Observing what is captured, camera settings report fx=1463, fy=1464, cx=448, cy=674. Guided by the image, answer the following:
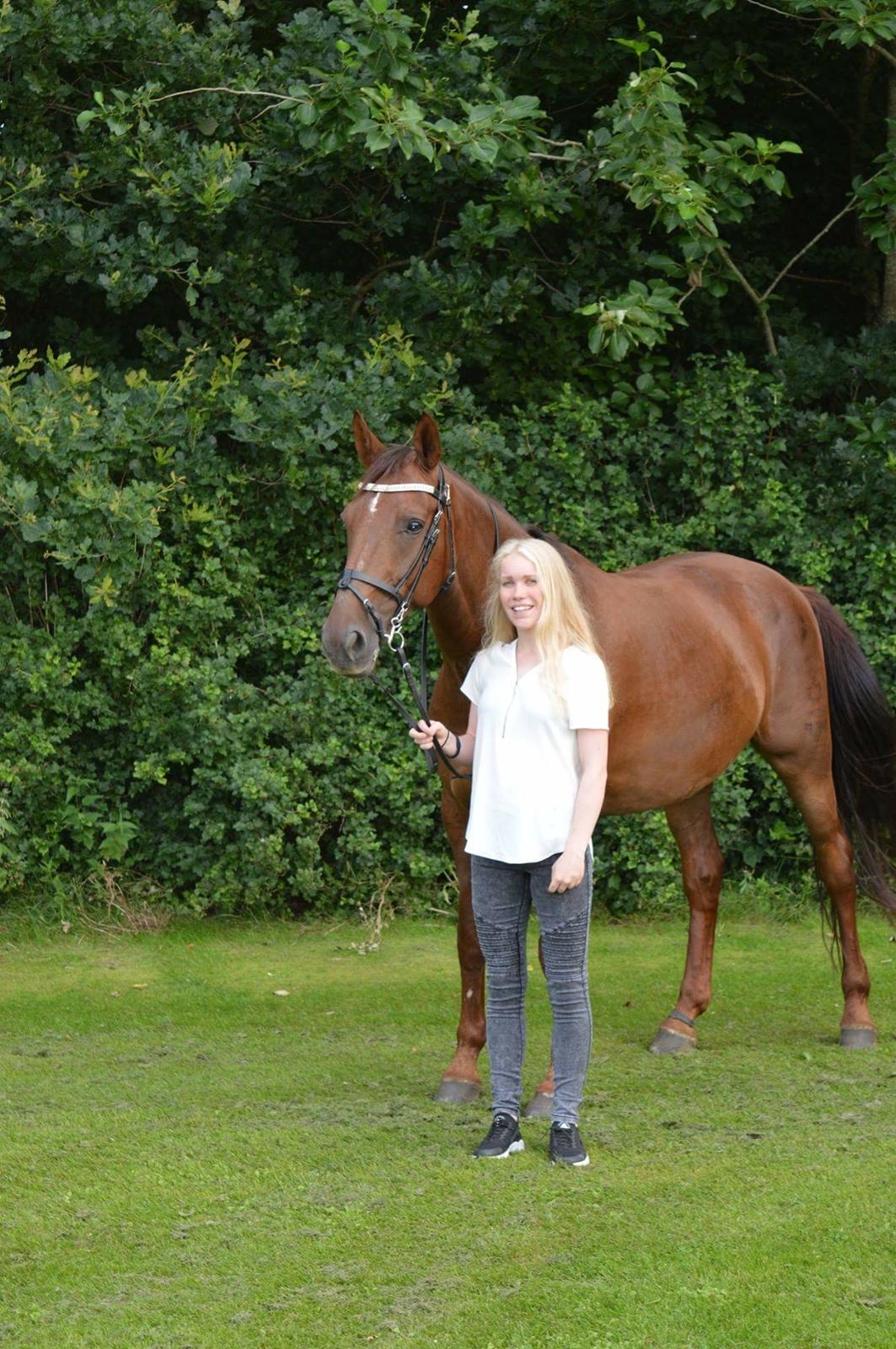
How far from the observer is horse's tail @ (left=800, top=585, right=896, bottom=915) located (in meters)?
6.24

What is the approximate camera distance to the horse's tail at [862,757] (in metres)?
6.24

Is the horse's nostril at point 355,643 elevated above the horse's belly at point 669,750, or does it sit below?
above

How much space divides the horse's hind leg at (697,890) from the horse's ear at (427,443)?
218 cm

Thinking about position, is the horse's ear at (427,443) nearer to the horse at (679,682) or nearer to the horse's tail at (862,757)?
the horse at (679,682)

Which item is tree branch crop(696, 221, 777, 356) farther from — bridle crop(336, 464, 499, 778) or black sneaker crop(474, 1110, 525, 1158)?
black sneaker crop(474, 1110, 525, 1158)

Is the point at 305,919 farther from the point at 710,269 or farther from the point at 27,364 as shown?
the point at 710,269

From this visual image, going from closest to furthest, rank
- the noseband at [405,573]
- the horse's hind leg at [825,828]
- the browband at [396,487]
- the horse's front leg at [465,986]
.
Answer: the noseband at [405,573] < the browband at [396,487] < the horse's front leg at [465,986] < the horse's hind leg at [825,828]

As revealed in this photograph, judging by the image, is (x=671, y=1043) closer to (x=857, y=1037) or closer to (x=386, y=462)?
(x=857, y=1037)

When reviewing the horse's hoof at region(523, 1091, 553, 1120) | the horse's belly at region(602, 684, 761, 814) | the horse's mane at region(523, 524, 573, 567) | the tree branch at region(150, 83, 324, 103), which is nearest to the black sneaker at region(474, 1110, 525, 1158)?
the horse's hoof at region(523, 1091, 553, 1120)

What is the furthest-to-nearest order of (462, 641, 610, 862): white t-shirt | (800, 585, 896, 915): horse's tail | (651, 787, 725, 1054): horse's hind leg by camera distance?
1. (800, 585, 896, 915): horse's tail
2. (651, 787, 725, 1054): horse's hind leg
3. (462, 641, 610, 862): white t-shirt

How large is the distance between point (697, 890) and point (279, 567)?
3483 mm

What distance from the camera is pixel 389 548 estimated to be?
441cm

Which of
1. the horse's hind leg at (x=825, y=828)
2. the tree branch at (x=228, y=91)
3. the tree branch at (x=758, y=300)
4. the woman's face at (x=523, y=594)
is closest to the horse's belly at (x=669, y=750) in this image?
the horse's hind leg at (x=825, y=828)

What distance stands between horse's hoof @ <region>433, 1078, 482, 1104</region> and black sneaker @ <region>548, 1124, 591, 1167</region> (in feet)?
2.29
